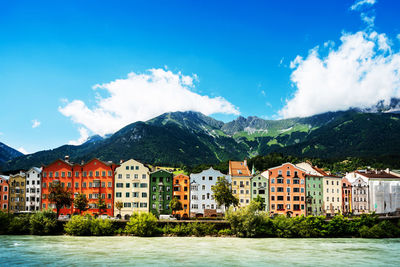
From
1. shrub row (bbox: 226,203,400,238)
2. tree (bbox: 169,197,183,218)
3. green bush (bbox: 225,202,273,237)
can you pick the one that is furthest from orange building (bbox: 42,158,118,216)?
shrub row (bbox: 226,203,400,238)

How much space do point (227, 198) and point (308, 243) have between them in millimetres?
25507

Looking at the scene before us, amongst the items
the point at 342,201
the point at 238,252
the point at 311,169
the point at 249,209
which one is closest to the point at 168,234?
the point at 249,209

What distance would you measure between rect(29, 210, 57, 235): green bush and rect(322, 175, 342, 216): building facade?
73.4 m

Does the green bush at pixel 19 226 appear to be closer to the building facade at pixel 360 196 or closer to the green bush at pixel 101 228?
the green bush at pixel 101 228

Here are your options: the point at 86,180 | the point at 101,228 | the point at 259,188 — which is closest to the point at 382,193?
the point at 259,188

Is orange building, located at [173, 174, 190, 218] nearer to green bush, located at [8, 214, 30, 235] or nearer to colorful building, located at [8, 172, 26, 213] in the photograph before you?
green bush, located at [8, 214, 30, 235]

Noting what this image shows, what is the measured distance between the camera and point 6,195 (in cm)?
10538

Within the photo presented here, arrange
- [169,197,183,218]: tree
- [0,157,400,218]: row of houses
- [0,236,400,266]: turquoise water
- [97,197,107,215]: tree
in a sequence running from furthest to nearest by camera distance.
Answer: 1. [0,157,400,218]: row of houses
2. [169,197,183,218]: tree
3. [97,197,107,215]: tree
4. [0,236,400,266]: turquoise water

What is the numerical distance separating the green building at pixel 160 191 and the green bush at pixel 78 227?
2377 cm

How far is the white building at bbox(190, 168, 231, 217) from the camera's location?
9881 centimetres

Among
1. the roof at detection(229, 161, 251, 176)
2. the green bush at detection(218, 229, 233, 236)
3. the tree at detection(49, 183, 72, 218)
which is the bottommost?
the green bush at detection(218, 229, 233, 236)

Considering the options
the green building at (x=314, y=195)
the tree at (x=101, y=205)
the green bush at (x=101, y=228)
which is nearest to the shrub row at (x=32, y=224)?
the green bush at (x=101, y=228)

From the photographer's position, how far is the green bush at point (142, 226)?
241 feet

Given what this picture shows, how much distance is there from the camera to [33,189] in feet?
333
